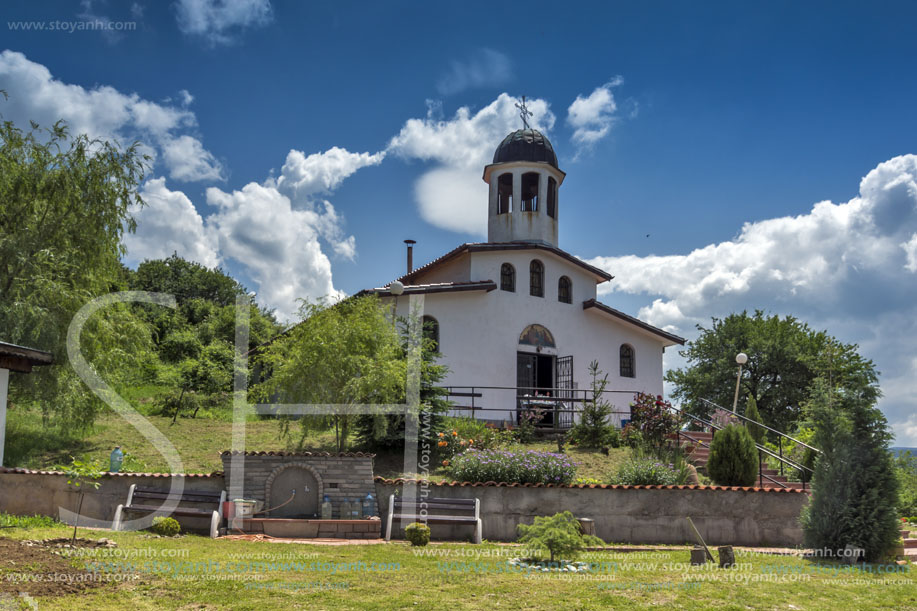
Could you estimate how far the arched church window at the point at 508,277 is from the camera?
23.4m

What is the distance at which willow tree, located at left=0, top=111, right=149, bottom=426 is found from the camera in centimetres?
1575

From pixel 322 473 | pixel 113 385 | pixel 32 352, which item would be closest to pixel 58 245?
pixel 113 385

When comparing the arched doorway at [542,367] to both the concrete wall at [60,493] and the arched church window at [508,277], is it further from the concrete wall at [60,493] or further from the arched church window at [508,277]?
the concrete wall at [60,493]

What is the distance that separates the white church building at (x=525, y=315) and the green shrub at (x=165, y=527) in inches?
390

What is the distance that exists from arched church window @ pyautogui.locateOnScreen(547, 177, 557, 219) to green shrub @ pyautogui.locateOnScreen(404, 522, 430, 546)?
16.9 m

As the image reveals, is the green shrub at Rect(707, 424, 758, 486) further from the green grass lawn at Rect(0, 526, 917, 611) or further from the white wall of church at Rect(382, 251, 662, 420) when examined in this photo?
the white wall of church at Rect(382, 251, 662, 420)

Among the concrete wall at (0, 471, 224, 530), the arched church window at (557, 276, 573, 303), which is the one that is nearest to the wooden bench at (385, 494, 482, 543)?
the concrete wall at (0, 471, 224, 530)

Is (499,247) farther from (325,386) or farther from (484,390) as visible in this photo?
(325,386)

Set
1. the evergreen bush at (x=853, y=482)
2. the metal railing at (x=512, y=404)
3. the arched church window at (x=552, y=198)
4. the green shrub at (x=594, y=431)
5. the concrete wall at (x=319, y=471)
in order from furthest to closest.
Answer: the arched church window at (x=552, y=198) → the metal railing at (x=512, y=404) → the green shrub at (x=594, y=431) → the concrete wall at (x=319, y=471) → the evergreen bush at (x=853, y=482)

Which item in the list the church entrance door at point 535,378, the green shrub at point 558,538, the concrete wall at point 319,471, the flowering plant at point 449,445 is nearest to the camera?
the green shrub at point 558,538

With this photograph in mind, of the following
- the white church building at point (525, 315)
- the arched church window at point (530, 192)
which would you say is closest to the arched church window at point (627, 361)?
the white church building at point (525, 315)

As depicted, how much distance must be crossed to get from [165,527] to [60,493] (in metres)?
2.52

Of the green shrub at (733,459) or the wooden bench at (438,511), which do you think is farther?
the green shrub at (733,459)

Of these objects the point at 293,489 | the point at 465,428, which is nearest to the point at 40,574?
the point at 293,489
